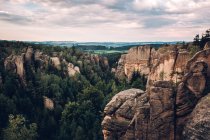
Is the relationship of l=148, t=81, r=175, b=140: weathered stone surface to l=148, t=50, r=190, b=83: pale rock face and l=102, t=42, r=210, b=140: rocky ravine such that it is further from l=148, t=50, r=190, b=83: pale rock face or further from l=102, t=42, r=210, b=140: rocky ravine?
l=148, t=50, r=190, b=83: pale rock face

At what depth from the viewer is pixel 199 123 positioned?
39.8 m

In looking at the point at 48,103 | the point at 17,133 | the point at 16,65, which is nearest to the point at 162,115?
the point at 17,133

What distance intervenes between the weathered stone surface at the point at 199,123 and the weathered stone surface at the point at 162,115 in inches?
91.2

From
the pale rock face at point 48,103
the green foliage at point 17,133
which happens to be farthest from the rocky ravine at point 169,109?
the pale rock face at point 48,103

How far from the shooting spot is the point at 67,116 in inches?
4333

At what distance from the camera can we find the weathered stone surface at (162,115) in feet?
143

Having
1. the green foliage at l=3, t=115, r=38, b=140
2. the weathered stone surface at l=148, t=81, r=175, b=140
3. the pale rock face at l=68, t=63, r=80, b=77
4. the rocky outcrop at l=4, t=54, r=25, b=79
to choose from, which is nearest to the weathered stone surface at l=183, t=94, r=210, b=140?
the weathered stone surface at l=148, t=81, r=175, b=140

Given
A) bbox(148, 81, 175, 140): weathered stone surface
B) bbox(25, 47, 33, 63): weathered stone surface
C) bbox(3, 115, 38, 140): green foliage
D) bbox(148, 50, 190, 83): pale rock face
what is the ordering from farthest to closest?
bbox(25, 47, 33, 63): weathered stone surface, bbox(3, 115, 38, 140): green foliage, bbox(148, 50, 190, 83): pale rock face, bbox(148, 81, 175, 140): weathered stone surface

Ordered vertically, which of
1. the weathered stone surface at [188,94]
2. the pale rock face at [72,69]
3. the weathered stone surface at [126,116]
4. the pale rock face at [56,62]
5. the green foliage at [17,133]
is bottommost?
the green foliage at [17,133]

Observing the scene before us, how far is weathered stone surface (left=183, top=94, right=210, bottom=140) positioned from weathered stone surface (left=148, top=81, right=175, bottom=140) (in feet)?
7.60

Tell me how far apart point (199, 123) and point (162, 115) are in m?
5.17

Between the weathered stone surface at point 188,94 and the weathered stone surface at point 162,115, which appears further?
the weathered stone surface at point 162,115

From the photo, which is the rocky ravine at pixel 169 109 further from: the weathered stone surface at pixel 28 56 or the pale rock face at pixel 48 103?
the weathered stone surface at pixel 28 56

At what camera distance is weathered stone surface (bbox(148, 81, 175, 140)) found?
43719 millimetres
